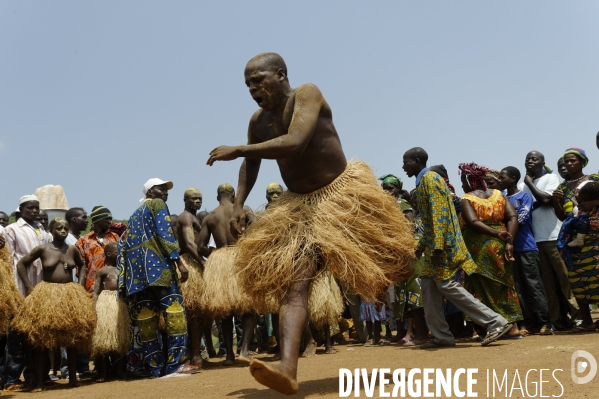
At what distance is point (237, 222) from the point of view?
482 centimetres

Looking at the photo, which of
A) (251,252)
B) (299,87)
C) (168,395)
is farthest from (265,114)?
(168,395)

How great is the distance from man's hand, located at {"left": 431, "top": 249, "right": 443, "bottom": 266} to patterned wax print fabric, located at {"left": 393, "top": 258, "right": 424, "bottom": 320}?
113cm

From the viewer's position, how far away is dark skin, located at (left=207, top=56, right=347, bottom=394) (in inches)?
162

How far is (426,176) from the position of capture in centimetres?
704

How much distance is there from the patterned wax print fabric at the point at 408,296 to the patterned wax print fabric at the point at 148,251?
112 inches

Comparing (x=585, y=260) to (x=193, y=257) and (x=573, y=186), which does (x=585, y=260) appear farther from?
(x=193, y=257)

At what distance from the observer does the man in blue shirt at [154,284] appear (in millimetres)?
6566

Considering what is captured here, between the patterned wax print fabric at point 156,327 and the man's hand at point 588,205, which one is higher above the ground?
the man's hand at point 588,205

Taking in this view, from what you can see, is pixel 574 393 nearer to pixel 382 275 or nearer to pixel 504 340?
pixel 382 275

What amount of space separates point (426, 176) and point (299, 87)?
287 cm

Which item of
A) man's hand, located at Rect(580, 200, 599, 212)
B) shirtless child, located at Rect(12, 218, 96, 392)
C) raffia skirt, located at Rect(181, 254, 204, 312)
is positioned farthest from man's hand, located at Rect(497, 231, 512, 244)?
shirtless child, located at Rect(12, 218, 96, 392)

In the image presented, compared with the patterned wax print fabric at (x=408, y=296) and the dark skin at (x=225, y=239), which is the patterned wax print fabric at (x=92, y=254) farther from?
the patterned wax print fabric at (x=408, y=296)

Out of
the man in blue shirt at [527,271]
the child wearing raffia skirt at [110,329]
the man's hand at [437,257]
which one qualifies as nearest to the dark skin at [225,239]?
the child wearing raffia skirt at [110,329]

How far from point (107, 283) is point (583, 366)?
4.88 meters
